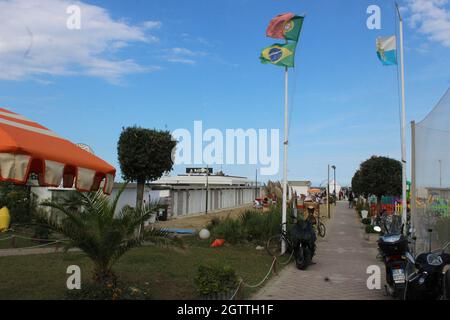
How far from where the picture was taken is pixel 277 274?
10086mm

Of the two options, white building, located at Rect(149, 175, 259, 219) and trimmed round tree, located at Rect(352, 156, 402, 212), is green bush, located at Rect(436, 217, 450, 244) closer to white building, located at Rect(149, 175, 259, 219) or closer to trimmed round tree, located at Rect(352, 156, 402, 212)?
white building, located at Rect(149, 175, 259, 219)

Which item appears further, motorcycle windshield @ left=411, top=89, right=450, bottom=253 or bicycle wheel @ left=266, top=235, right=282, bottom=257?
bicycle wheel @ left=266, top=235, right=282, bottom=257

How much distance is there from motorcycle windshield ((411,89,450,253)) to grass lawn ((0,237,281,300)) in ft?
10.4

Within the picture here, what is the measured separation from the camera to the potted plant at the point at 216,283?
22.5ft

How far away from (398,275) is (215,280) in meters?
2.70

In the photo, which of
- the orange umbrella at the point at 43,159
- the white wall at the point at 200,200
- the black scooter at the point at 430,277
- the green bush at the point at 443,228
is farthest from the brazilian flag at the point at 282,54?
the white wall at the point at 200,200

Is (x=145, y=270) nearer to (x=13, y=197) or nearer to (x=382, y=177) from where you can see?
(x=13, y=197)

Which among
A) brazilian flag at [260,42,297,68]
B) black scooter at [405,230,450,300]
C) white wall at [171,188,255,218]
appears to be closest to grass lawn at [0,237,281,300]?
black scooter at [405,230,450,300]

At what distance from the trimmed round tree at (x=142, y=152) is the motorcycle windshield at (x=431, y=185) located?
8.34m

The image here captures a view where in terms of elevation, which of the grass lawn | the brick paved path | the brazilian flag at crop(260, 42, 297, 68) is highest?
the brazilian flag at crop(260, 42, 297, 68)

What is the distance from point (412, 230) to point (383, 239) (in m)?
2.02

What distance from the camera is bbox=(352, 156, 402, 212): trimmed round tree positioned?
77.4 feet

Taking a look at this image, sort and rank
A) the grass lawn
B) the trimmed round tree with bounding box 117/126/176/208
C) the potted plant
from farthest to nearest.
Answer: the trimmed round tree with bounding box 117/126/176/208 < the grass lawn < the potted plant

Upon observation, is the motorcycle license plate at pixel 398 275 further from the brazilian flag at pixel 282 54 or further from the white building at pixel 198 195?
the white building at pixel 198 195
